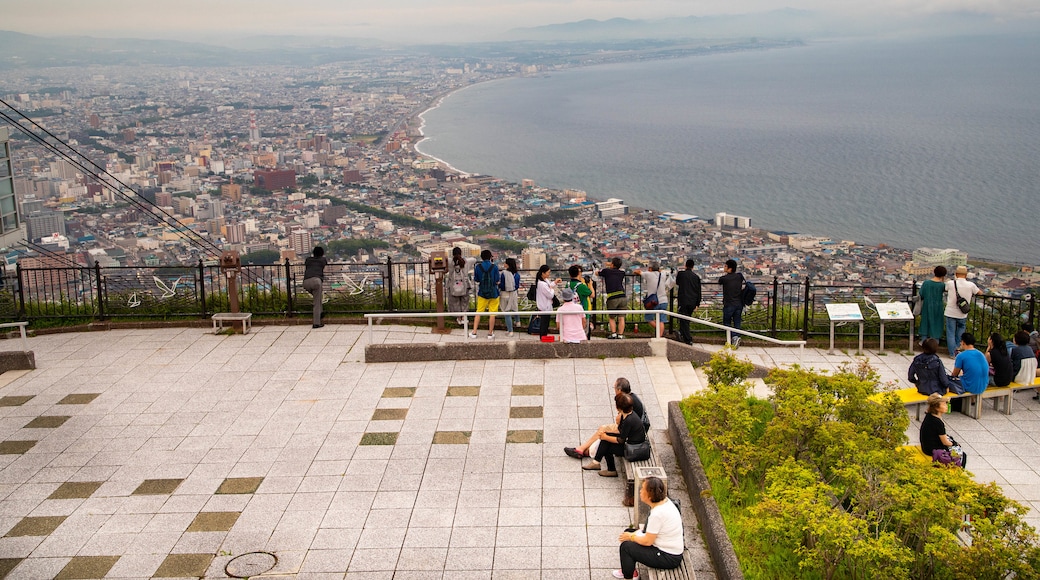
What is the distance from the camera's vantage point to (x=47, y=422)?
38.2 feet

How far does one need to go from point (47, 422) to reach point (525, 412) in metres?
6.02

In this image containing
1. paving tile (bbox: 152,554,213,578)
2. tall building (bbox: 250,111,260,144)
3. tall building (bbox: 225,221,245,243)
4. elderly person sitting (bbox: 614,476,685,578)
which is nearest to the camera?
elderly person sitting (bbox: 614,476,685,578)

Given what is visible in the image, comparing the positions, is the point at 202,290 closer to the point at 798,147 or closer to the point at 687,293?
the point at 687,293

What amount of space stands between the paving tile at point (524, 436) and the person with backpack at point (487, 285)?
12.1 ft

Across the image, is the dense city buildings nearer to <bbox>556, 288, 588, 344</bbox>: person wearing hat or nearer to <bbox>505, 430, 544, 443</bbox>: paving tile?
<bbox>556, 288, 588, 344</bbox>: person wearing hat

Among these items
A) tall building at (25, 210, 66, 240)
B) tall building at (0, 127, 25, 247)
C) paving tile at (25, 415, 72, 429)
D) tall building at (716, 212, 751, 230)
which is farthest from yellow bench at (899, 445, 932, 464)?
tall building at (25, 210, 66, 240)

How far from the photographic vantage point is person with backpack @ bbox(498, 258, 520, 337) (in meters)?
14.6

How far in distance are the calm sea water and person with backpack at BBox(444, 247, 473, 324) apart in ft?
111

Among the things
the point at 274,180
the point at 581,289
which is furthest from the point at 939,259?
the point at 274,180

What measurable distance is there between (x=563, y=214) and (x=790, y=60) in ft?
541

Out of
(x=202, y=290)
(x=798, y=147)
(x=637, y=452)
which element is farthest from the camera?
Result: (x=798, y=147)

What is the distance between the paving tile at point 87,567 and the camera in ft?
26.2

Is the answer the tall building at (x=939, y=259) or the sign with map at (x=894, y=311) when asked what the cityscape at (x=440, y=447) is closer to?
the sign with map at (x=894, y=311)

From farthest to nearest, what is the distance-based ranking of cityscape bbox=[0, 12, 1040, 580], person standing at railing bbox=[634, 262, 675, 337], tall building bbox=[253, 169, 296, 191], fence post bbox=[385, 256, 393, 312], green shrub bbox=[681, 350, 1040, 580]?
tall building bbox=[253, 169, 296, 191], fence post bbox=[385, 256, 393, 312], person standing at railing bbox=[634, 262, 675, 337], cityscape bbox=[0, 12, 1040, 580], green shrub bbox=[681, 350, 1040, 580]
